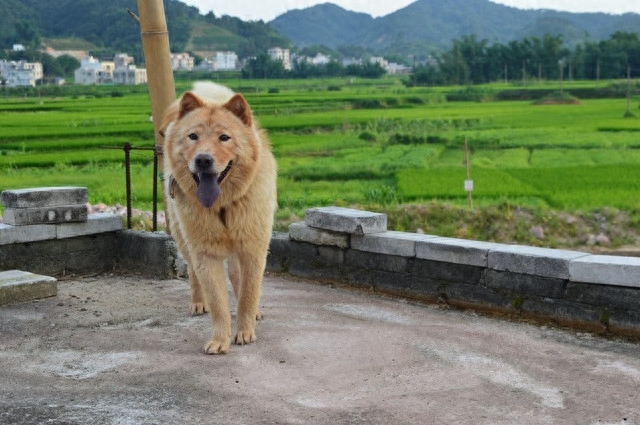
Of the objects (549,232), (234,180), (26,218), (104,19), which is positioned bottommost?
(549,232)

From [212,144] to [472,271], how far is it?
95.0 inches

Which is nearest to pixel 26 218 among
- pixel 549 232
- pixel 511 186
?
pixel 549 232

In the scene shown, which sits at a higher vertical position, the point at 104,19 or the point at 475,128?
the point at 104,19

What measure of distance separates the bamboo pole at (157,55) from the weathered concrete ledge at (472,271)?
5.81 ft

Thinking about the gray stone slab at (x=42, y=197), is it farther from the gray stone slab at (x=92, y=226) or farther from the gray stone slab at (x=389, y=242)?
the gray stone slab at (x=389, y=242)

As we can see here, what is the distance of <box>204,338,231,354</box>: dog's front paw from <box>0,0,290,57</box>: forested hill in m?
51.4

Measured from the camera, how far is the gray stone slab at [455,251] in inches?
256

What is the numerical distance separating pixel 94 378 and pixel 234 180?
162 cm

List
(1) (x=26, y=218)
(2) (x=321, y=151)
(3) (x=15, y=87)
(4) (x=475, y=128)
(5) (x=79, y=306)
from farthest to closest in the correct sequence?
(3) (x=15, y=87), (4) (x=475, y=128), (2) (x=321, y=151), (1) (x=26, y=218), (5) (x=79, y=306)

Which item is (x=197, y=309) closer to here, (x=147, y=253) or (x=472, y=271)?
(x=147, y=253)

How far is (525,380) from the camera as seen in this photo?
4992 millimetres

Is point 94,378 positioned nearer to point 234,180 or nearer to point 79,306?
point 234,180

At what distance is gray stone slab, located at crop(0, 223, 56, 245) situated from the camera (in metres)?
7.80

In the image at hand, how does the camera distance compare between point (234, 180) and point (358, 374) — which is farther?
point (234, 180)
